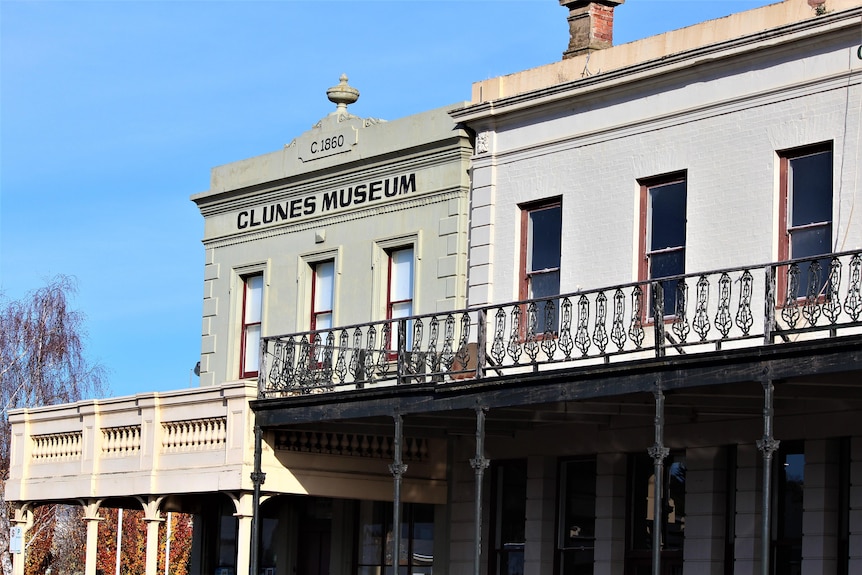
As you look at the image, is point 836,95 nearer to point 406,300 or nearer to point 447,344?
point 447,344

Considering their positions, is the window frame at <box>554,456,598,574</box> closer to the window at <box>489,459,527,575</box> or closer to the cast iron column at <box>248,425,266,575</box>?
the window at <box>489,459,527,575</box>

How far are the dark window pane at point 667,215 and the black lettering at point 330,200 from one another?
5.93 meters

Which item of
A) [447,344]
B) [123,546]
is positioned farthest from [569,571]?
[123,546]

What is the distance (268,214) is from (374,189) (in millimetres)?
2594

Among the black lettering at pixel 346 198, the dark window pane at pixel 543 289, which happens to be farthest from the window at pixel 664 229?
the black lettering at pixel 346 198

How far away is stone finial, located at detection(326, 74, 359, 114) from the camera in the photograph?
2735 centimetres

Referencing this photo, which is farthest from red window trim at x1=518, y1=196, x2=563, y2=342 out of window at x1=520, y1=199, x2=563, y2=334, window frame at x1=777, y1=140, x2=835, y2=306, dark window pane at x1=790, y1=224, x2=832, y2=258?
dark window pane at x1=790, y1=224, x2=832, y2=258

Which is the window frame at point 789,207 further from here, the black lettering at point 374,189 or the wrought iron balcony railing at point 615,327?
the black lettering at point 374,189

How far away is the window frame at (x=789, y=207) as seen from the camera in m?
19.9

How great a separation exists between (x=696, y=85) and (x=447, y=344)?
440 centimetres

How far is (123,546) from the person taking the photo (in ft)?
216

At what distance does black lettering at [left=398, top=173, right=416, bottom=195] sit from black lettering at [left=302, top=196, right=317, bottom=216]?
2.04 m

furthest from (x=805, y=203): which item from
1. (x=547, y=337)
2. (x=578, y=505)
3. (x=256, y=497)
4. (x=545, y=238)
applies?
(x=256, y=497)

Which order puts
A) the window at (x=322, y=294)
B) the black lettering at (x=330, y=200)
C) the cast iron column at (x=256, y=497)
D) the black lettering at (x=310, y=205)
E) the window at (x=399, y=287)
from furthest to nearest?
the black lettering at (x=310, y=205)
the window at (x=322, y=294)
the black lettering at (x=330, y=200)
the window at (x=399, y=287)
the cast iron column at (x=256, y=497)
